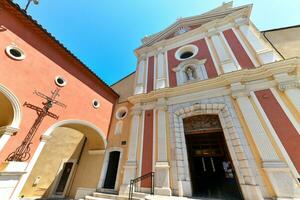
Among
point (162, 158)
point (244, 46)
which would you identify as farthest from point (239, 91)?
point (162, 158)

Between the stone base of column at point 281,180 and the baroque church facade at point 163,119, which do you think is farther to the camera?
the baroque church facade at point 163,119

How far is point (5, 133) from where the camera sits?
496 cm

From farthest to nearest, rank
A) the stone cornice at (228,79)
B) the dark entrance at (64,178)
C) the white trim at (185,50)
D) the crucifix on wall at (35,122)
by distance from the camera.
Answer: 1. the white trim at (185,50)
2. the dark entrance at (64,178)
3. the stone cornice at (228,79)
4. the crucifix on wall at (35,122)

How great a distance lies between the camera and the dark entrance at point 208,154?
272 inches

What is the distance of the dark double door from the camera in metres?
6.91

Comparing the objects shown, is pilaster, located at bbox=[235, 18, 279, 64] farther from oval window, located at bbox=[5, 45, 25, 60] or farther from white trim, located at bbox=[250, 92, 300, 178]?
oval window, located at bbox=[5, 45, 25, 60]

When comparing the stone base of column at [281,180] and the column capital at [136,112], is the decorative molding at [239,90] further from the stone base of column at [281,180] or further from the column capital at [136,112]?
the column capital at [136,112]

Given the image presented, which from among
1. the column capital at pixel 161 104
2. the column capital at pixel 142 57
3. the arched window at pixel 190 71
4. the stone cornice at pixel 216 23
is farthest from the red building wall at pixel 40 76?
the stone cornice at pixel 216 23

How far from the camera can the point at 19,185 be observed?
488cm

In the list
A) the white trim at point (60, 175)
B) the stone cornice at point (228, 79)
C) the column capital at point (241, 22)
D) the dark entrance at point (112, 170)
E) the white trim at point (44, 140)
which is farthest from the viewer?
the column capital at point (241, 22)

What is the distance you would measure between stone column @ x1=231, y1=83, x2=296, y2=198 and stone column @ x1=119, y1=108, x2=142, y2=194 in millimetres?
5000

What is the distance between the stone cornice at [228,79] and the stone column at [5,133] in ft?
18.4

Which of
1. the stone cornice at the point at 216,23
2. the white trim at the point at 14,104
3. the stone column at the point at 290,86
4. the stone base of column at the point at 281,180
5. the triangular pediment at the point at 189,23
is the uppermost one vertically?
the triangular pediment at the point at 189,23

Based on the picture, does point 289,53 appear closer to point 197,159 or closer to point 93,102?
point 197,159
